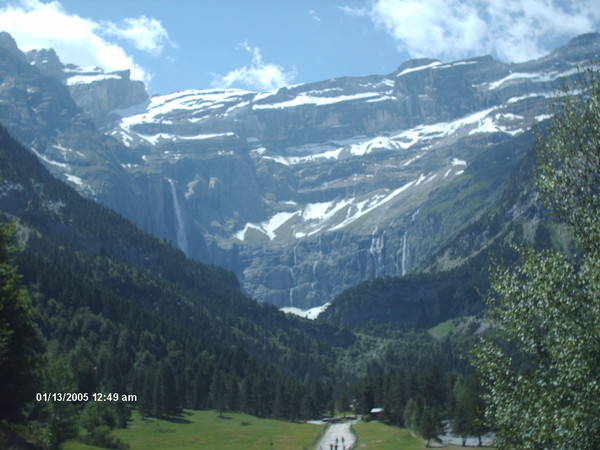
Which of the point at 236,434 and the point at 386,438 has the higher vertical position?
the point at 236,434

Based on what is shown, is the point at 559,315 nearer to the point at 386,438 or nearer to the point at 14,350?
the point at 14,350

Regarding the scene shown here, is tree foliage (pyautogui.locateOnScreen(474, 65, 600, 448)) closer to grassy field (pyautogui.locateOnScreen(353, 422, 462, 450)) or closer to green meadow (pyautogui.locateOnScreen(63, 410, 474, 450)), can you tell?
green meadow (pyautogui.locateOnScreen(63, 410, 474, 450))

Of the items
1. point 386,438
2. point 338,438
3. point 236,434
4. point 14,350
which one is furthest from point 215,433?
point 14,350

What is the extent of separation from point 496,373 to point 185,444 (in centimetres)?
7086

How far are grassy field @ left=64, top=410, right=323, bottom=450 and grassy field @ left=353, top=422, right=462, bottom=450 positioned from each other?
8.49m

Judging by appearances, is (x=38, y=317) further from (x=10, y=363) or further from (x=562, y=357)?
(x=562, y=357)

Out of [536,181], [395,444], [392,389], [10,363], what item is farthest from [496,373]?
[392,389]

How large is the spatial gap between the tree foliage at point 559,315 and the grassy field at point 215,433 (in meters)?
67.0

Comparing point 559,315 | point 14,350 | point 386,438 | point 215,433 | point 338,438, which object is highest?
point 559,315

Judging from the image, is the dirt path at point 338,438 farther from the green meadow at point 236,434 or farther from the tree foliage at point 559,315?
the tree foliage at point 559,315

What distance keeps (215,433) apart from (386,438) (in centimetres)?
3087

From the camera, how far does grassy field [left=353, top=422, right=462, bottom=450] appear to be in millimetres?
114812

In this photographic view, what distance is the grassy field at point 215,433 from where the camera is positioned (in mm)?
101625

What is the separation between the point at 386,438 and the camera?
12469 centimetres
